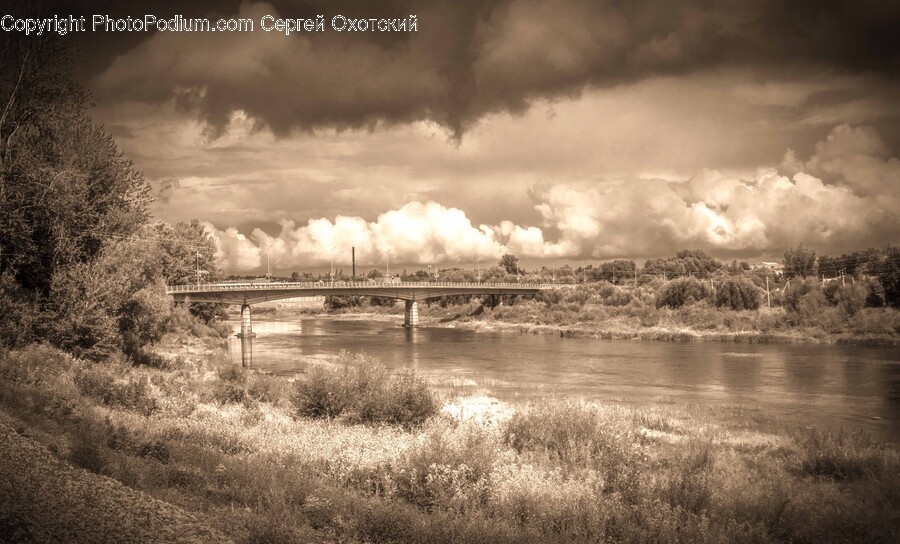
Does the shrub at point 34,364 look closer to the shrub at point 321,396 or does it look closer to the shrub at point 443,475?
the shrub at point 321,396

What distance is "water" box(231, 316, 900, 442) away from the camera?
31.7m

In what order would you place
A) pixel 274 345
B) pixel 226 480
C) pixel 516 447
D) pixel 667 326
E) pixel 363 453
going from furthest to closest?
pixel 667 326, pixel 274 345, pixel 516 447, pixel 363 453, pixel 226 480

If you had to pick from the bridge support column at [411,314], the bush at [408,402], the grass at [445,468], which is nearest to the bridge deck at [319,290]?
the bridge support column at [411,314]

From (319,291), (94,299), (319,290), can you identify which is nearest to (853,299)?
(94,299)

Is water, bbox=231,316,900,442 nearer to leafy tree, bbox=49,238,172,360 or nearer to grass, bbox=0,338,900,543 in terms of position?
grass, bbox=0,338,900,543

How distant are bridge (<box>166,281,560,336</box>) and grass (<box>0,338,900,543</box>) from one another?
222 ft

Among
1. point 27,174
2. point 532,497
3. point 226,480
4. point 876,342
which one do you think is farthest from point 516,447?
point 876,342

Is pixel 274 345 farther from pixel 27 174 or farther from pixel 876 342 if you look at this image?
pixel 876 342

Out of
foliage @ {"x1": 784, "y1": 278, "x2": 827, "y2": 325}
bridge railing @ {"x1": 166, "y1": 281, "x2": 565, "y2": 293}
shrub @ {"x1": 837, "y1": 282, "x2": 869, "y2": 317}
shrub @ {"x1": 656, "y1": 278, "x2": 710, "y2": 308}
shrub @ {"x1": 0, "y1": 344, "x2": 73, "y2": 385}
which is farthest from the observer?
shrub @ {"x1": 656, "y1": 278, "x2": 710, "y2": 308}

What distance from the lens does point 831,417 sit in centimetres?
2900

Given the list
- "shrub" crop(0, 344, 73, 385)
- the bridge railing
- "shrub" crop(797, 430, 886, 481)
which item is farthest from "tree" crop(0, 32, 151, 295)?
the bridge railing

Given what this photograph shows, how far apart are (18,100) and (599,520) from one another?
32.6 metres

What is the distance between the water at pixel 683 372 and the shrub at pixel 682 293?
24529 millimetres

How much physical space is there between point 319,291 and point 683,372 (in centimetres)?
7896
